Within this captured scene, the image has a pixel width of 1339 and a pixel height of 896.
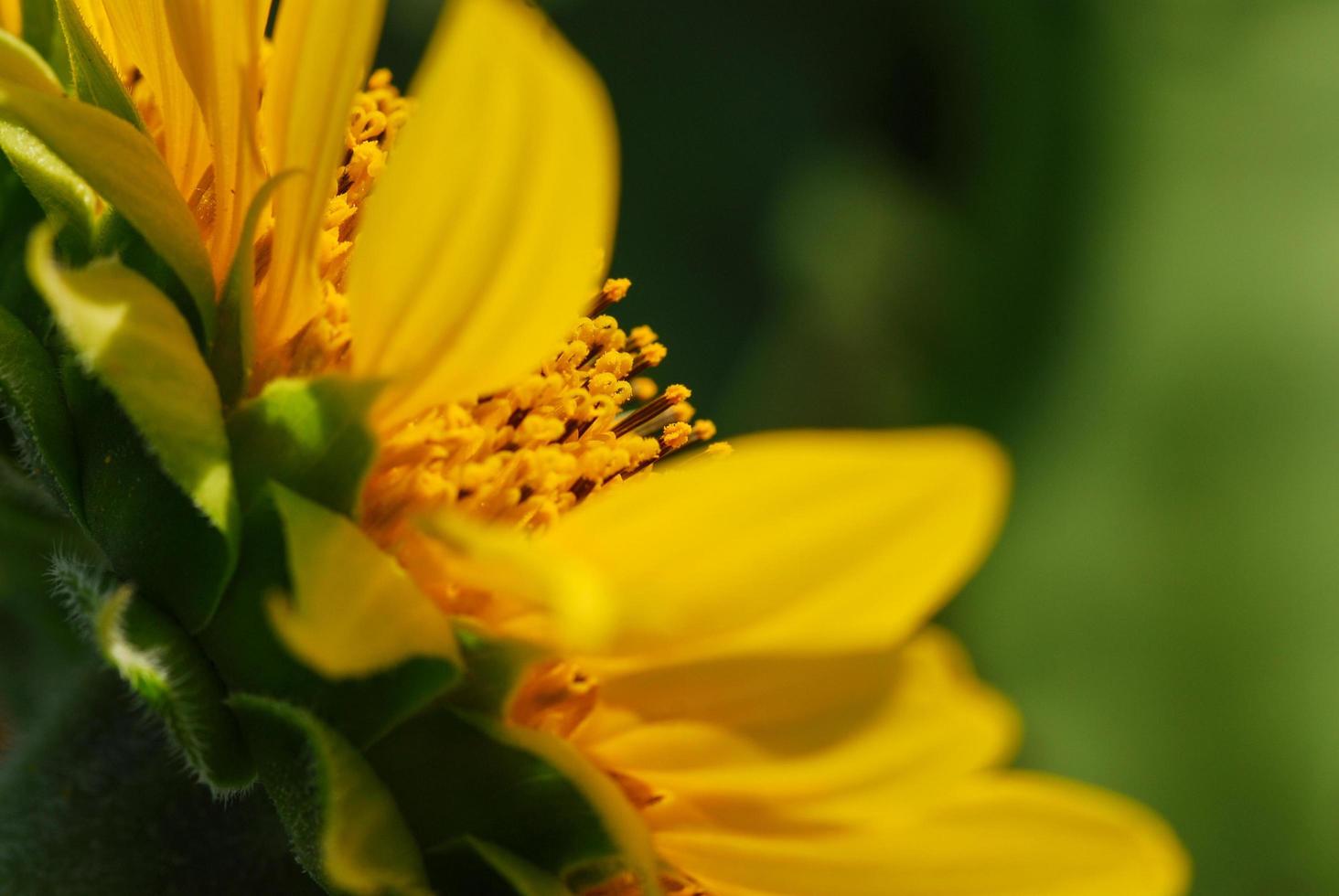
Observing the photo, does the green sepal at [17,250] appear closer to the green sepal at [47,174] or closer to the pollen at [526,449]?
the green sepal at [47,174]

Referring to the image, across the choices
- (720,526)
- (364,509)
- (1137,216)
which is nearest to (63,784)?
(364,509)

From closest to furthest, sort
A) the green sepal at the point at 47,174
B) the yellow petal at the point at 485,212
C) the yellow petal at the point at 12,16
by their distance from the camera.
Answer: the yellow petal at the point at 485,212 → the green sepal at the point at 47,174 → the yellow petal at the point at 12,16

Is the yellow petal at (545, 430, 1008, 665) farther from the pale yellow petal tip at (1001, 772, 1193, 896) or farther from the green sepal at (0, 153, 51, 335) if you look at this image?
the green sepal at (0, 153, 51, 335)

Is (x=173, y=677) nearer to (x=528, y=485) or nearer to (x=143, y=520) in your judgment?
(x=143, y=520)

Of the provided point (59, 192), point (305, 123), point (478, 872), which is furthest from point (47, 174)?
point (478, 872)

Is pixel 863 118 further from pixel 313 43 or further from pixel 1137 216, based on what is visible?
pixel 313 43

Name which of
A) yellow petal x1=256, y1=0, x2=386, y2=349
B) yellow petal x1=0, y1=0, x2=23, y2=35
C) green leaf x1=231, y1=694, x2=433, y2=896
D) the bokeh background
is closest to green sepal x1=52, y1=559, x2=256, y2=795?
green leaf x1=231, y1=694, x2=433, y2=896

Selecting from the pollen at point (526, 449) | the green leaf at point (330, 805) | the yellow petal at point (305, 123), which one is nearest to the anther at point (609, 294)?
the pollen at point (526, 449)
